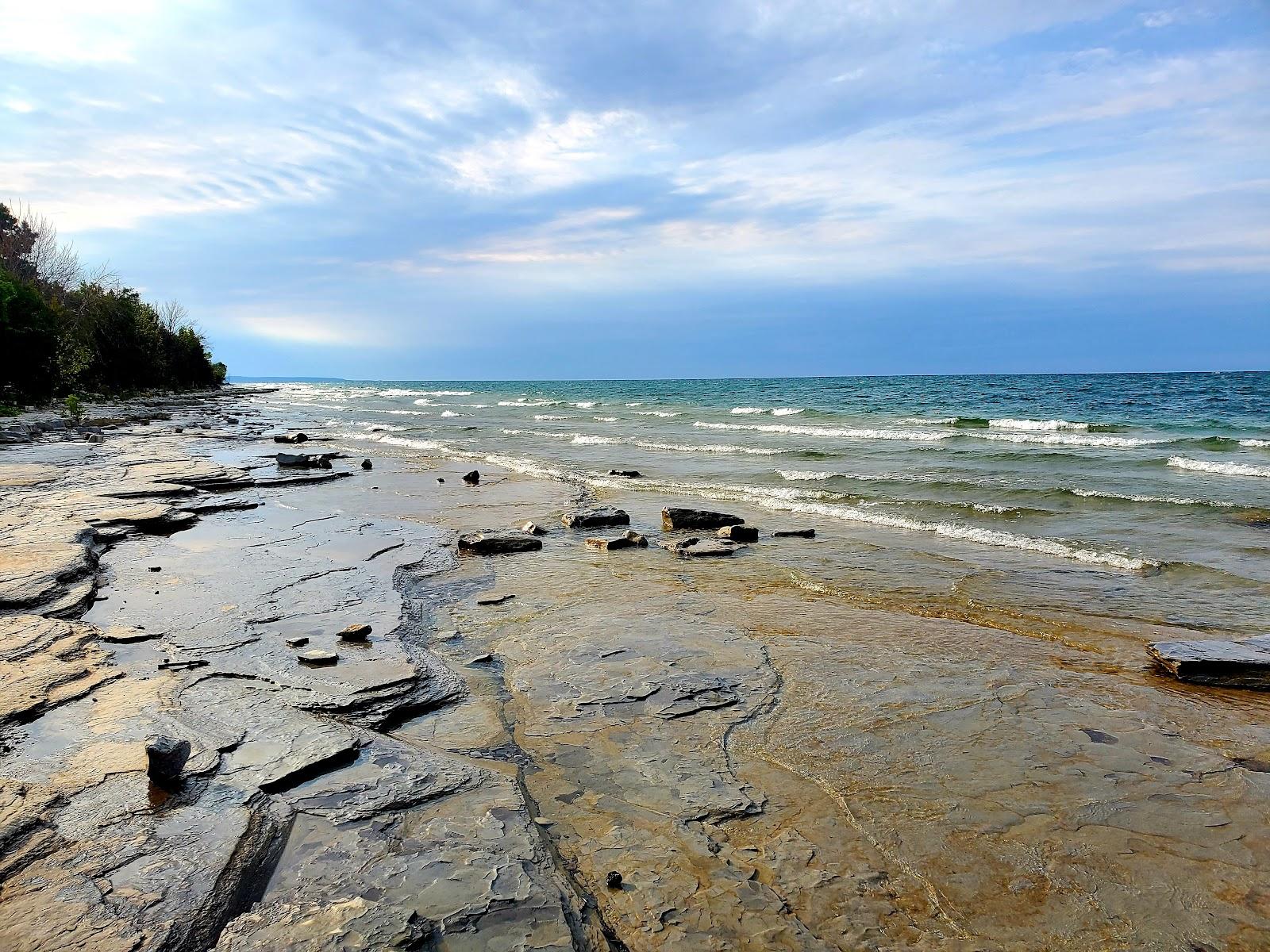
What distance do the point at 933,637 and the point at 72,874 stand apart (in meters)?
5.57

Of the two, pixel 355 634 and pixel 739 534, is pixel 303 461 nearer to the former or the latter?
pixel 739 534

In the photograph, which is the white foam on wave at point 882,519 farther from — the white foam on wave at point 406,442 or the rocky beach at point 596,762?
the white foam on wave at point 406,442

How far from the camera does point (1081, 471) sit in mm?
16031

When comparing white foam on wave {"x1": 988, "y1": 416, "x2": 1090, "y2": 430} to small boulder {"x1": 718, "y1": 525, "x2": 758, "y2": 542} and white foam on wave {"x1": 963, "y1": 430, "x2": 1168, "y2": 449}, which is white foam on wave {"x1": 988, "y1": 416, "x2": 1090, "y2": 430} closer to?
white foam on wave {"x1": 963, "y1": 430, "x2": 1168, "y2": 449}

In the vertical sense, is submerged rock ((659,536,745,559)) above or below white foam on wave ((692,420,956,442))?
A: below

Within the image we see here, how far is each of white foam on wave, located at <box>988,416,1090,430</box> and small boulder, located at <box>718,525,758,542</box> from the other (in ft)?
72.7

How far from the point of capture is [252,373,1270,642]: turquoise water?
818 cm

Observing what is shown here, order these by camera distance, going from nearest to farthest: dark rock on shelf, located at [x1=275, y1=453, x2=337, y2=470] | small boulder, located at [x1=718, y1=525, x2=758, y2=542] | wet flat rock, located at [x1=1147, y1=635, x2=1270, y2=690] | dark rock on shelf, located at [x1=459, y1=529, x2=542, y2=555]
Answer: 1. wet flat rock, located at [x1=1147, y1=635, x2=1270, y2=690]
2. dark rock on shelf, located at [x1=459, y1=529, x2=542, y2=555]
3. small boulder, located at [x1=718, y1=525, x2=758, y2=542]
4. dark rock on shelf, located at [x1=275, y1=453, x2=337, y2=470]

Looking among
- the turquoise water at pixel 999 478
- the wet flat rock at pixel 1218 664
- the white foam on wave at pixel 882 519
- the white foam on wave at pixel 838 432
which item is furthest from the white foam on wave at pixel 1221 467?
the wet flat rock at pixel 1218 664

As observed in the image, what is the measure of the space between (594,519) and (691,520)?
1.45m

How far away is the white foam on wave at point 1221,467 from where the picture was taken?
15.5 meters

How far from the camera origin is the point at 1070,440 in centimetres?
2334

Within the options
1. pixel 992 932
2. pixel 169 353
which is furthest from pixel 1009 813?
pixel 169 353

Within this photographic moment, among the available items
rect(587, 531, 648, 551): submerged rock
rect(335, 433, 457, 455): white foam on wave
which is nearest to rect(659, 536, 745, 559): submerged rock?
rect(587, 531, 648, 551): submerged rock
